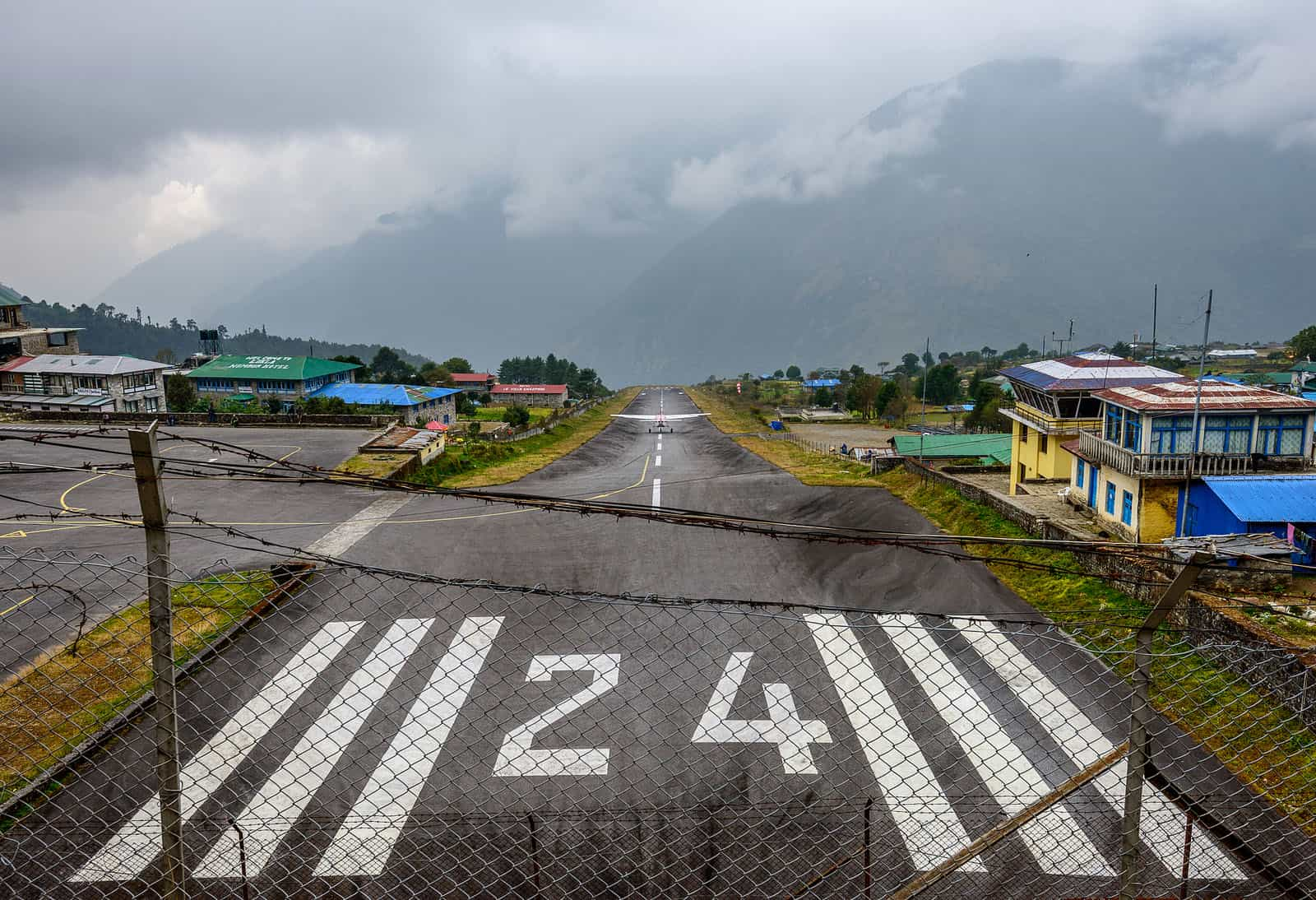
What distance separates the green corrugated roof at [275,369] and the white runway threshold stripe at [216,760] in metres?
57.9

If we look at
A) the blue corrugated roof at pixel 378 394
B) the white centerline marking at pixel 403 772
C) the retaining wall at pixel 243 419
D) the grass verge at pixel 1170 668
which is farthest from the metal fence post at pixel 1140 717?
the blue corrugated roof at pixel 378 394

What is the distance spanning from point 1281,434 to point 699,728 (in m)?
16.3

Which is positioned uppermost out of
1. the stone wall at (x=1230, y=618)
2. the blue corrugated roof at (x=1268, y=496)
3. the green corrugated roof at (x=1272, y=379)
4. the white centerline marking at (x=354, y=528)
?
the green corrugated roof at (x=1272, y=379)

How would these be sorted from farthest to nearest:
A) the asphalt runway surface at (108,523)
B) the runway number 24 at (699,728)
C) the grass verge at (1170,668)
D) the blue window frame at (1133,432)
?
1. the blue window frame at (1133,432)
2. the asphalt runway surface at (108,523)
3. the runway number 24 at (699,728)
4. the grass verge at (1170,668)

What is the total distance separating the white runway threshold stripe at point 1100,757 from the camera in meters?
7.26

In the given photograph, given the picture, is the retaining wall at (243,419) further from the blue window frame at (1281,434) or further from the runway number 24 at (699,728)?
the blue window frame at (1281,434)

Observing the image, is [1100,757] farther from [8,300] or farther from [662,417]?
[8,300]

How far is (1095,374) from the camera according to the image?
26.2 m

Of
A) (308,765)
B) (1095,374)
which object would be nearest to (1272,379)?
(1095,374)

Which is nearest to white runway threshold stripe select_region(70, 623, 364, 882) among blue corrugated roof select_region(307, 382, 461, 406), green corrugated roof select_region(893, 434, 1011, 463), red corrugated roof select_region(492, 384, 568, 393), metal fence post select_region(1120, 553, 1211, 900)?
metal fence post select_region(1120, 553, 1211, 900)

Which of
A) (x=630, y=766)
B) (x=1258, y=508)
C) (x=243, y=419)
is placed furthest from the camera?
(x=243, y=419)

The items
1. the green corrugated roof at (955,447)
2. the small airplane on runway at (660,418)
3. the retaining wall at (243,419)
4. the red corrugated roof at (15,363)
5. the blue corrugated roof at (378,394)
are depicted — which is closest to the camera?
the retaining wall at (243,419)

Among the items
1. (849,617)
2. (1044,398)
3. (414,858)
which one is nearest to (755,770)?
(414,858)

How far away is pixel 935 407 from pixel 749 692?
88.7m
